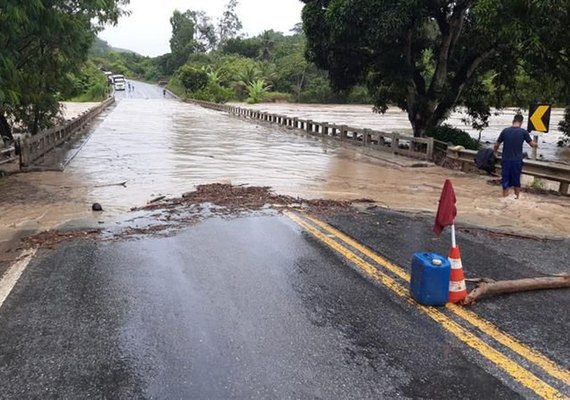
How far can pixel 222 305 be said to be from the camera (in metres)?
5.11

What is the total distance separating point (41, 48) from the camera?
50.2ft

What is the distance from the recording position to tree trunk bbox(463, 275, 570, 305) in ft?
17.5

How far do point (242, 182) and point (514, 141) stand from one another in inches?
230

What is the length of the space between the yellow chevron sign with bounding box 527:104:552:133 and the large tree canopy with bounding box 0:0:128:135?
10.4 m

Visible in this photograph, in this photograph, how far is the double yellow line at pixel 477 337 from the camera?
12.5ft

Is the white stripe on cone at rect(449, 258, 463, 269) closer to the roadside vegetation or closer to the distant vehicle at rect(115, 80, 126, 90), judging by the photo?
the roadside vegetation

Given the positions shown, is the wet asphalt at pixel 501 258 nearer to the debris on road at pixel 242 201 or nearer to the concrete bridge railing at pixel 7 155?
the debris on road at pixel 242 201

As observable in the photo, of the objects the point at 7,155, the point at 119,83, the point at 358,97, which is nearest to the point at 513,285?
the point at 7,155

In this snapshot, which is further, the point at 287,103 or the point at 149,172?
the point at 287,103

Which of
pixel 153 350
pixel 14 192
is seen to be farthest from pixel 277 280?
pixel 14 192

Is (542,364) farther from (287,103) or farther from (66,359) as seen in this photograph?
(287,103)

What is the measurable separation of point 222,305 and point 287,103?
85.1 metres

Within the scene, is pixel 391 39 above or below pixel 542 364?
above

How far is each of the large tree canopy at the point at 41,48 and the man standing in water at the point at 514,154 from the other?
9029 mm
